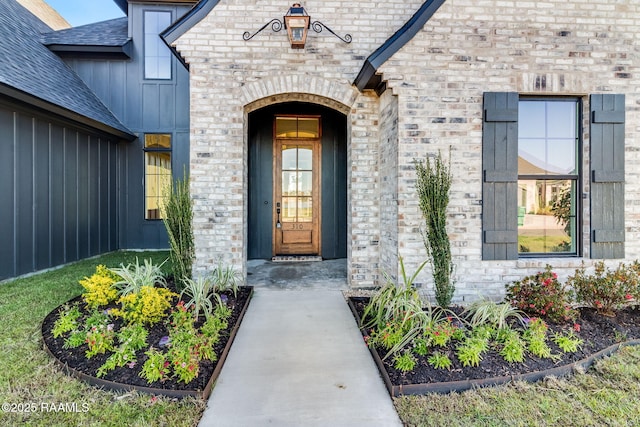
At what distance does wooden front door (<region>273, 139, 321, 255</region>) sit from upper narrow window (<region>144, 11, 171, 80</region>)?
11.4ft

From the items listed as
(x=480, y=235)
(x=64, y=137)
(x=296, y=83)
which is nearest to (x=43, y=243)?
(x=64, y=137)

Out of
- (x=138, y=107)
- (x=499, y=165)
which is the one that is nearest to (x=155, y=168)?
(x=138, y=107)

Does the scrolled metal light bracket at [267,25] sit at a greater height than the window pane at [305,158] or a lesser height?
greater

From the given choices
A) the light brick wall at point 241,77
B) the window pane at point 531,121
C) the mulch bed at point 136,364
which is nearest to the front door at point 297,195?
the light brick wall at point 241,77

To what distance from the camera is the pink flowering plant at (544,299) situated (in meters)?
3.23

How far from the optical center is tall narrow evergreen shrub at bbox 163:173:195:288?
12.9 feet

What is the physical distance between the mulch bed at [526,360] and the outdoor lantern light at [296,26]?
12.2ft

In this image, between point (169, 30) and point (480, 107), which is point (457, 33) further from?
point (169, 30)

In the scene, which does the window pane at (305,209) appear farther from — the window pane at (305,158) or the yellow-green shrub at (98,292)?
the yellow-green shrub at (98,292)

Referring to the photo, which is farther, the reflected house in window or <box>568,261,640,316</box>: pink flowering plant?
the reflected house in window

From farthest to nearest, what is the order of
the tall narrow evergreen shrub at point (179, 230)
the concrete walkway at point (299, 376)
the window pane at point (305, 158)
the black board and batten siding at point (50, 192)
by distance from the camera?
the window pane at point (305, 158), the black board and batten siding at point (50, 192), the tall narrow evergreen shrub at point (179, 230), the concrete walkway at point (299, 376)

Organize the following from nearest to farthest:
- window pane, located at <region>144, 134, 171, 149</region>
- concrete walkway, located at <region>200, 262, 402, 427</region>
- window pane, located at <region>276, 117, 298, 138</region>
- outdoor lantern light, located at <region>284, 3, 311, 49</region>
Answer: concrete walkway, located at <region>200, 262, 402, 427</region> → outdoor lantern light, located at <region>284, 3, 311, 49</region> → window pane, located at <region>276, 117, 298, 138</region> → window pane, located at <region>144, 134, 171, 149</region>

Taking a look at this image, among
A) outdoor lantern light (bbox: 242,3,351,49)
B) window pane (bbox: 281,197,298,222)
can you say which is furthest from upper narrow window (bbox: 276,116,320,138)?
outdoor lantern light (bbox: 242,3,351,49)

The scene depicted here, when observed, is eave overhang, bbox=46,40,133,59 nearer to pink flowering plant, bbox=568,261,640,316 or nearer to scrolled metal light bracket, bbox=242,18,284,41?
scrolled metal light bracket, bbox=242,18,284,41
